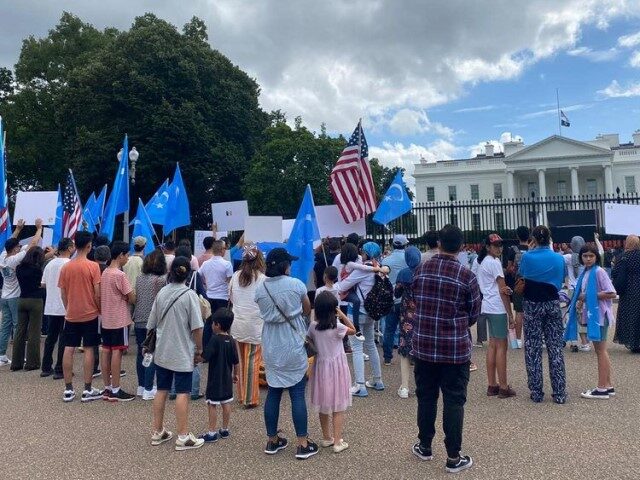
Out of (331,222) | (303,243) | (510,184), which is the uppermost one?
(510,184)

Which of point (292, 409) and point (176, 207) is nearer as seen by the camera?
point (292, 409)

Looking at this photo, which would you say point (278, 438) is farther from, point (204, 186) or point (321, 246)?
point (204, 186)

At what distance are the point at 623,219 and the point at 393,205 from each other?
438 centimetres

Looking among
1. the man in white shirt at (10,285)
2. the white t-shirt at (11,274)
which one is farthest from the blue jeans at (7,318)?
the white t-shirt at (11,274)

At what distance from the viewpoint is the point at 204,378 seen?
7.13 meters


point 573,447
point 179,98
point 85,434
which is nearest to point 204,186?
point 179,98

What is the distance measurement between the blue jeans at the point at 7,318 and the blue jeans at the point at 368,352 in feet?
19.4

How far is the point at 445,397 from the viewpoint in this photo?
13.1ft

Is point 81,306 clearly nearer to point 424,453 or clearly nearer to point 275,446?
point 275,446

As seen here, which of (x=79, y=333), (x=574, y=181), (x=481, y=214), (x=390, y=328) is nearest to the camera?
(x=79, y=333)

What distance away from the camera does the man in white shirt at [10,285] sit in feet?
26.0

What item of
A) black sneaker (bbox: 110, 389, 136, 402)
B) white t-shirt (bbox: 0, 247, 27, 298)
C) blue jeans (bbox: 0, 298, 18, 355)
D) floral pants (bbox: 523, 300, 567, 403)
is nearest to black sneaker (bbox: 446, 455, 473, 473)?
floral pants (bbox: 523, 300, 567, 403)

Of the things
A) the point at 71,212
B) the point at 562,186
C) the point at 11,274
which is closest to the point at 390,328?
the point at 11,274

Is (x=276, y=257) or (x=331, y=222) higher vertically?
(x=331, y=222)
